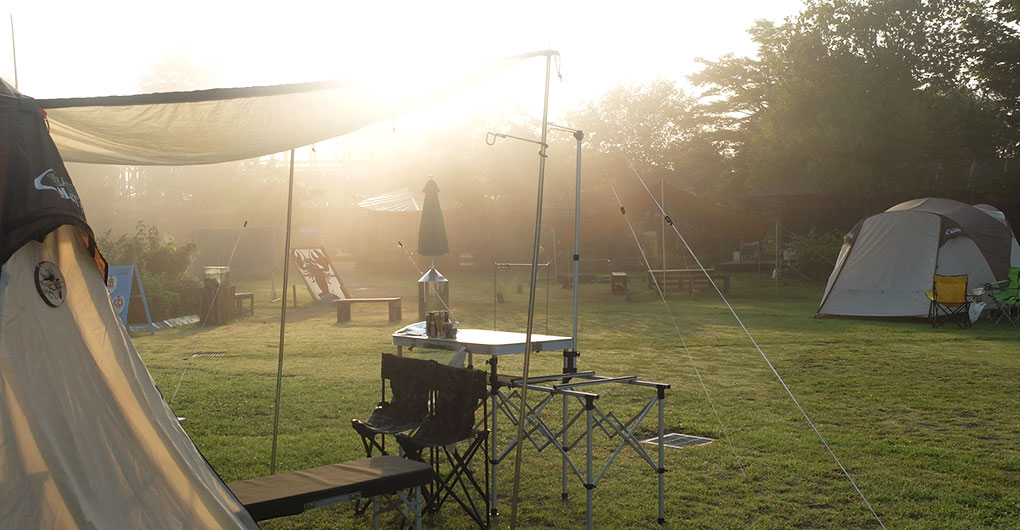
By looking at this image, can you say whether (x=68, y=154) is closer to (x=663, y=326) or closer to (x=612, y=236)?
(x=663, y=326)

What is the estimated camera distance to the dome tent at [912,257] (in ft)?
50.7

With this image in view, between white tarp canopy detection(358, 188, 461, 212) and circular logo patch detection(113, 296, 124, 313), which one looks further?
white tarp canopy detection(358, 188, 461, 212)

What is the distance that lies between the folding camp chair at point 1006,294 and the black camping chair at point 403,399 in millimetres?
12186

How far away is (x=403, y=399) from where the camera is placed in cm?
529

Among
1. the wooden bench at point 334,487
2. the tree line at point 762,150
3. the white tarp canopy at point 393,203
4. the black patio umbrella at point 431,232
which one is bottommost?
the wooden bench at point 334,487

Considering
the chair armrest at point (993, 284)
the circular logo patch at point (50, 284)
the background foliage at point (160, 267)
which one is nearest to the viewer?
the circular logo patch at point (50, 284)

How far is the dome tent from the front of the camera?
1545 cm

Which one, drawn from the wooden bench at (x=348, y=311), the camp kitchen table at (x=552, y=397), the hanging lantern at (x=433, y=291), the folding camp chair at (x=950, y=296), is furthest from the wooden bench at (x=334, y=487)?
the folding camp chair at (x=950, y=296)

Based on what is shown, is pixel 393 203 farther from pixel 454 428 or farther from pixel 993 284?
pixel 454 428

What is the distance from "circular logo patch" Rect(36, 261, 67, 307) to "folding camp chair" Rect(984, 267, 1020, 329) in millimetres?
14303

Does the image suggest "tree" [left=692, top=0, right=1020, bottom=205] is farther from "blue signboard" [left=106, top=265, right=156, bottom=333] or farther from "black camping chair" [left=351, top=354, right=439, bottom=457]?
"black camping chair" [left=351, top=354, right=439, bottom=457]

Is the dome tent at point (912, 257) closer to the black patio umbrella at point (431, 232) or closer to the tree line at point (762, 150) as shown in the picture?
the tree line at point (762, 150)

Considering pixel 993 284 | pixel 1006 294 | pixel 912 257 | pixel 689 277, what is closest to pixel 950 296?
pixel 1006 294

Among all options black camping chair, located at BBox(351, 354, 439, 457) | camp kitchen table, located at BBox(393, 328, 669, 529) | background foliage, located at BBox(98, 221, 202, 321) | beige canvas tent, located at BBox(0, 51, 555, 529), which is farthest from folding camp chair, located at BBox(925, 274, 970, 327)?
background foliage, located at BBox(98, 221, 202, 321)
